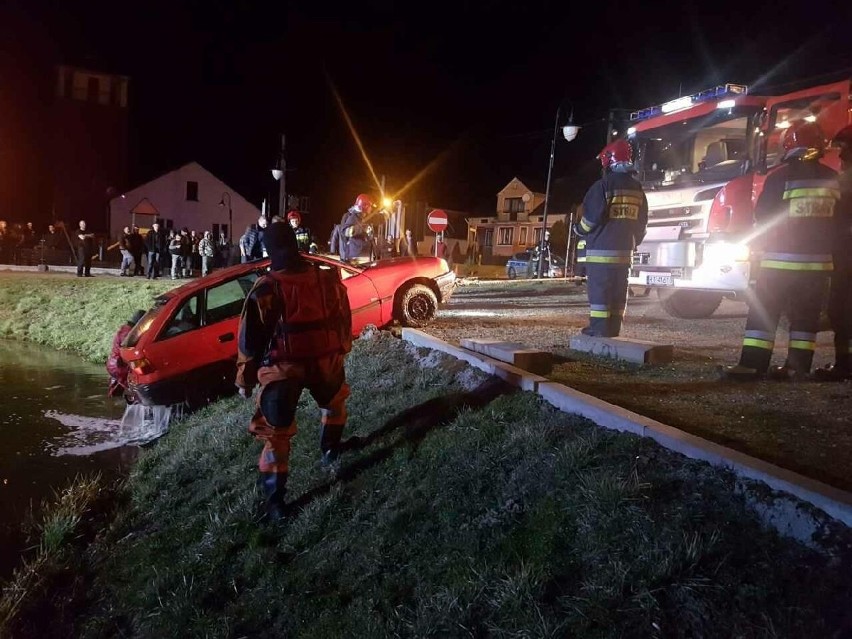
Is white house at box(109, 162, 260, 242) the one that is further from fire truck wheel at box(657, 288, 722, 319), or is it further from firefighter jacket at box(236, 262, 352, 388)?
firefighter jacket at box(236, 262, 352, 388)

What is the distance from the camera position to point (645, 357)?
5551 millimetres

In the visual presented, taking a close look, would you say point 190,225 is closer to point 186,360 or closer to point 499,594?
point 186,360

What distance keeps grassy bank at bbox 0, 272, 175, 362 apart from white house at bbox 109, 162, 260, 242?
25472 mm

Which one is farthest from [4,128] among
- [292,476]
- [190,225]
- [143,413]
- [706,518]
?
[706,518]

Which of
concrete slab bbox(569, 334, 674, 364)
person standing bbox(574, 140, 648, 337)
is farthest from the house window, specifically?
concrete slab bbox(569, 334, 674, 364)

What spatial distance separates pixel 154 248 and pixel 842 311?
1662cm

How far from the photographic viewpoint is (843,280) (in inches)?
198

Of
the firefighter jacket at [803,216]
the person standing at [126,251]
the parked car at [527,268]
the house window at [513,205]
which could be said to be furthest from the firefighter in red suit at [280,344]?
the house window at [513,205]

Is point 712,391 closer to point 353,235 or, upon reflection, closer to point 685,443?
point 685,443

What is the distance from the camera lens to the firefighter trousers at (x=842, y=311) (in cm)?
497

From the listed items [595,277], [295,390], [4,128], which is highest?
[4,128]

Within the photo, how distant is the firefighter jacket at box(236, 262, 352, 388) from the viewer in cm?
405

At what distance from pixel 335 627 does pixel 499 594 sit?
35.1 inches

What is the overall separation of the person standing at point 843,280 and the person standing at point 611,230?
5.26 ft
